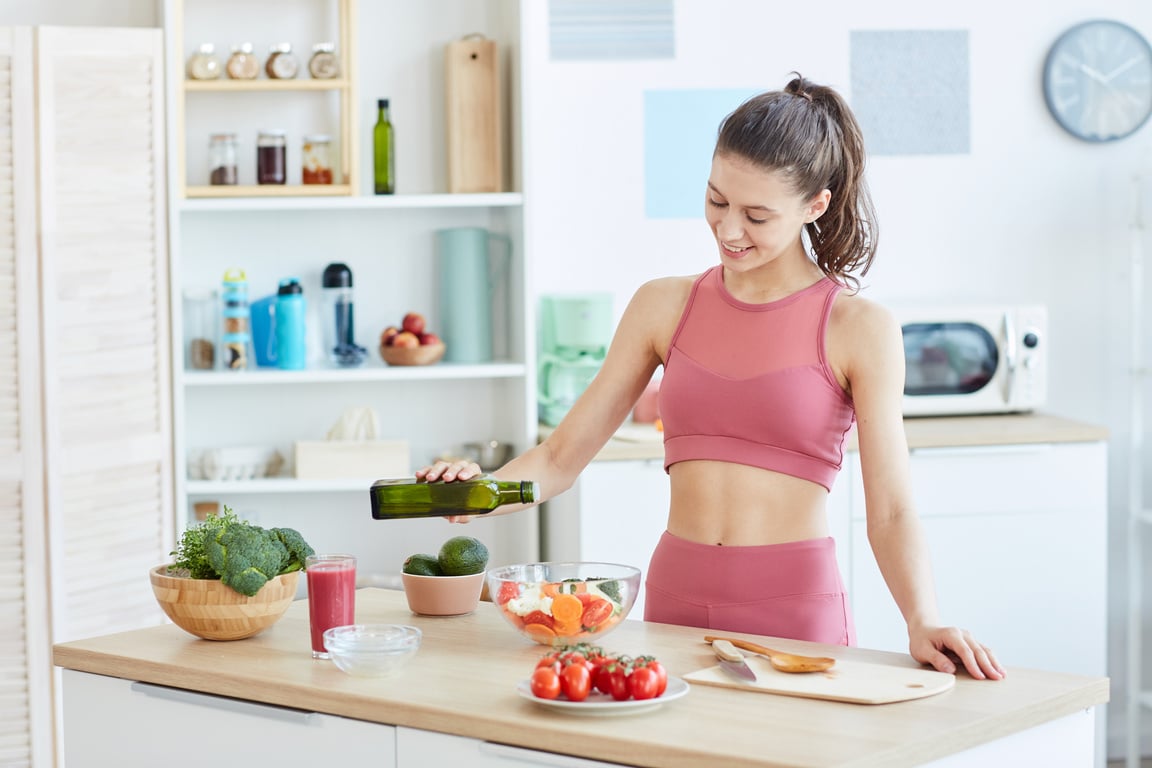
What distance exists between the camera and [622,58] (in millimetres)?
4047

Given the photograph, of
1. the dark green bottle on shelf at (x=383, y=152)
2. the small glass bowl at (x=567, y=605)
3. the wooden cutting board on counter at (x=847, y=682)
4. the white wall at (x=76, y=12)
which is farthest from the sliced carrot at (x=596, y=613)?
the white wall at (x=76, y=12)

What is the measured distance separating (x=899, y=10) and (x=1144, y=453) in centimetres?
155

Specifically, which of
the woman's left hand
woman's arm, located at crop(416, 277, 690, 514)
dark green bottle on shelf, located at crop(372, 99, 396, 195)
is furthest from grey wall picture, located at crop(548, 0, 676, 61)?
the woman's left hand

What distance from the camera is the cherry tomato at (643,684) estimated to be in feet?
4.95

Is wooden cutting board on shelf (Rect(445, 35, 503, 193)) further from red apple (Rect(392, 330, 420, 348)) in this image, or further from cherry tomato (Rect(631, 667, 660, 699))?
cherry tomato (Rect(631, 667, 660, 699))

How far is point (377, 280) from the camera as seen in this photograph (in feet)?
13.1

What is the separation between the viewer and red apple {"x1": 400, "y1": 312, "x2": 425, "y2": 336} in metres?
3.83

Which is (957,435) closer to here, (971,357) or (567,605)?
(971,357)

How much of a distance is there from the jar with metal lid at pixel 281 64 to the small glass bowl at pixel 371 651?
7.78 ft

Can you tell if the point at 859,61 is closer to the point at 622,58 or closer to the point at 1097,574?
the point at 622,58

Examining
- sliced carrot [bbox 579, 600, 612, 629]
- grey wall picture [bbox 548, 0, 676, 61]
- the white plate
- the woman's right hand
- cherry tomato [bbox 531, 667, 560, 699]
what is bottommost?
the white plate

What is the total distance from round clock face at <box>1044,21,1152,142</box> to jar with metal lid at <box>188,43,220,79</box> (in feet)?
8.02

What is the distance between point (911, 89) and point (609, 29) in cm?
94

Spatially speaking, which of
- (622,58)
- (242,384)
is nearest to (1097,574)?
(622,58)
